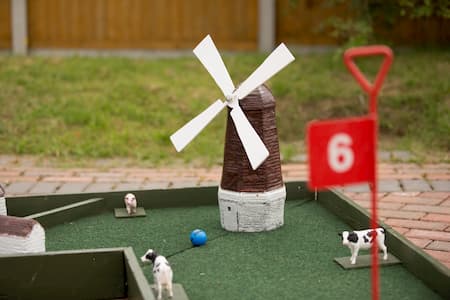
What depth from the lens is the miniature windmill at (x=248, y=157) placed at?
4.99 meters

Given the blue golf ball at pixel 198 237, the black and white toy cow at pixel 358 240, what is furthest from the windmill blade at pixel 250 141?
the black and white toy cow at pixel 358 240

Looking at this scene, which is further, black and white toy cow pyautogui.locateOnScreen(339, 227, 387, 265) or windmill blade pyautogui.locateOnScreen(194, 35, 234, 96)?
windmill blade pyautogui.locateOnScreen(194, 35, 234, 96)

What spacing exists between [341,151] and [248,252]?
66.3 inches

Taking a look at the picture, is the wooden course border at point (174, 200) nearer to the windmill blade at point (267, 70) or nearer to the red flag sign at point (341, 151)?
the windmill blade at point (267, 70)

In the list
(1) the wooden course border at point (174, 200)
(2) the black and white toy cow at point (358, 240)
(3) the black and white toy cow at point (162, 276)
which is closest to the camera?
(3) the black and white toy cow at point (162, 276)

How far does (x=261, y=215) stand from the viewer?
505 cm

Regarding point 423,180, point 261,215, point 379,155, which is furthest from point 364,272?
point 379,155

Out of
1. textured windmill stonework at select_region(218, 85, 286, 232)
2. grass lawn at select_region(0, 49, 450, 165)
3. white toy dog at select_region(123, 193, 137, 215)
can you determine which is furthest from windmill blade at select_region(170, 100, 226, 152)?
grass lawn at select_region(0, 49, 450, 165)

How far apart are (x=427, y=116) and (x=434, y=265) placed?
4539mm

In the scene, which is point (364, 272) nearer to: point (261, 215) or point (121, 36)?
point (261, 215)

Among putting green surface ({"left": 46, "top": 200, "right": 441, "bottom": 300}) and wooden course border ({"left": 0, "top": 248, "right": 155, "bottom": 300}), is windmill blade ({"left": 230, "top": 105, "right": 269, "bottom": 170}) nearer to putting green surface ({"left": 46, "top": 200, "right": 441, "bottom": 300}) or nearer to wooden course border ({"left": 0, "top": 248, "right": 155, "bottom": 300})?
putting green surface ({"left": 46, "top": 200, "right": 441, "bottom": 300})

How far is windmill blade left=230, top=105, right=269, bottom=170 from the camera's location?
4816 mm

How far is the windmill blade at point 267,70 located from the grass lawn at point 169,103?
8.15 feet

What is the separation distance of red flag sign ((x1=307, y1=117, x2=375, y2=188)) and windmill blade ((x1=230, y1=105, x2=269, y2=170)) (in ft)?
5.26
